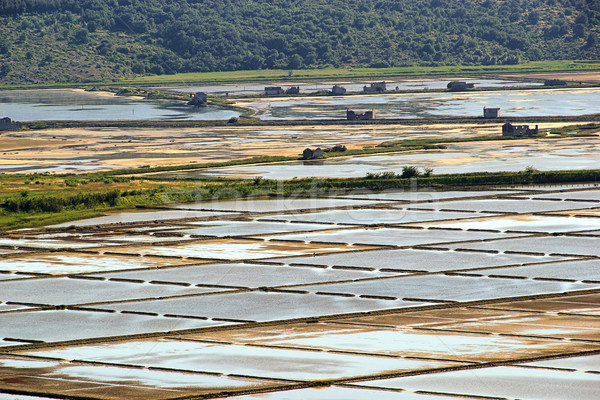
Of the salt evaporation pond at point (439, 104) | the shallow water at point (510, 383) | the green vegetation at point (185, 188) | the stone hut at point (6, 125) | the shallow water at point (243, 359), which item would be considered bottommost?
the shallow water at point (510, 383)

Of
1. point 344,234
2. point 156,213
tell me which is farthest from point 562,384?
point 156,213

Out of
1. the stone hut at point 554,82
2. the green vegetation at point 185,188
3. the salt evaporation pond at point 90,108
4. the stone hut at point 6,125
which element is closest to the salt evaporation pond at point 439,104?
the stone hut at point 554,82

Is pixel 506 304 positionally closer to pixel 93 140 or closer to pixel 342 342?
pixel 342 342

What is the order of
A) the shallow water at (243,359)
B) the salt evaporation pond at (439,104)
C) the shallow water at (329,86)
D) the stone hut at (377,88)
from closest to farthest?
the shallow water at (243,359) → the salt evaporation pond at (439,104) → the stone hut at (377,88) → the shallow water at (329,86)

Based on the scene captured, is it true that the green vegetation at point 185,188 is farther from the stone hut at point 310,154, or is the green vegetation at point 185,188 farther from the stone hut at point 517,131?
the stone hut at point 517,131

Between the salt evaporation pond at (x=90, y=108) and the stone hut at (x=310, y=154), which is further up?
the salt evaporation pond at (x=90, y=108)

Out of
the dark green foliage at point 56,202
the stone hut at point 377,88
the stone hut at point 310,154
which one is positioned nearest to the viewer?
the dark green foliage at point 56,202

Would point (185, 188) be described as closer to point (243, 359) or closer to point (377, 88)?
point (243, 359)
